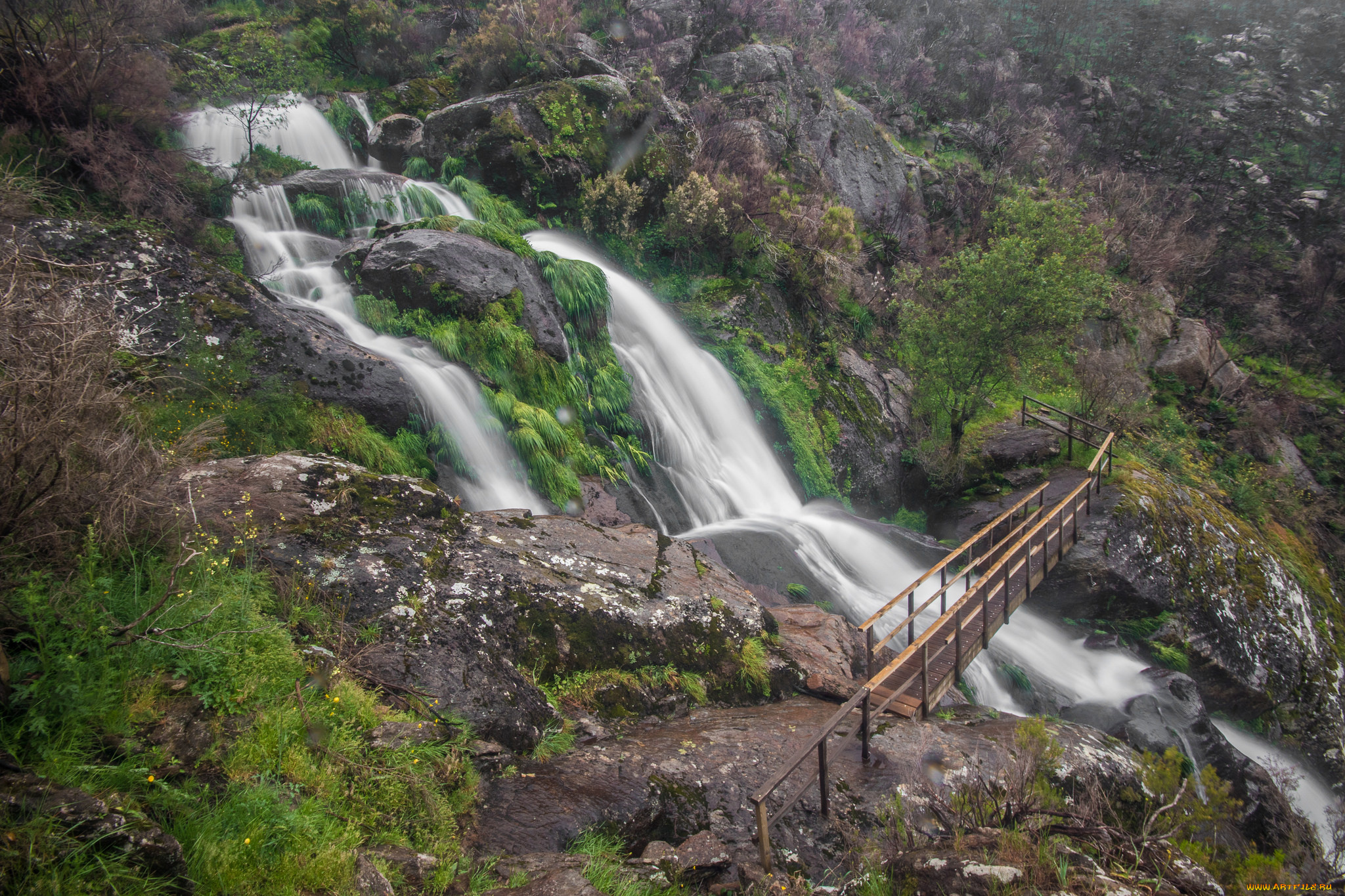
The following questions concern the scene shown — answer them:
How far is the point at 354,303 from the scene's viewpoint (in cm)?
1003

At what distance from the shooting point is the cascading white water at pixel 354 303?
8.70 meters

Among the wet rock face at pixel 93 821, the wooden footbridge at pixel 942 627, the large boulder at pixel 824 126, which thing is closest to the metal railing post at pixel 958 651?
the wooden footbridge at pixel 942 627

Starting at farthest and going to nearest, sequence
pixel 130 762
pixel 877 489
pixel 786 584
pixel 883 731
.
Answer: pixel 877 489, pixel 786 584, pixel 883 731, pixel 130 762

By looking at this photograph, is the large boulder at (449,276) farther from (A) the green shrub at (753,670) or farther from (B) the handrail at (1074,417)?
(B) the handrail at (1074,417)

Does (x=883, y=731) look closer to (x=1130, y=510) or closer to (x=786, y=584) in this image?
(x=786, y=584)

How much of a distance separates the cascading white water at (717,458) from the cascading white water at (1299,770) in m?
5.71

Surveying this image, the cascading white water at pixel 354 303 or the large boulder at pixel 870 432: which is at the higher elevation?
the cascading white water at pixel 354 303

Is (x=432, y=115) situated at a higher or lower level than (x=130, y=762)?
higher

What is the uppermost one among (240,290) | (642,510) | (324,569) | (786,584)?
(240,290)

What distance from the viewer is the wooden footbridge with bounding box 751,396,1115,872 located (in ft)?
15.7

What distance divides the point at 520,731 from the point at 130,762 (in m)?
2.36

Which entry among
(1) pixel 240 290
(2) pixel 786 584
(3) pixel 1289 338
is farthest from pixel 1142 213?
(1) pixel 240 290

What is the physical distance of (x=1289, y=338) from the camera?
24547 millimetres

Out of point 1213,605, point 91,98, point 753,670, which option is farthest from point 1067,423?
point 91,98
